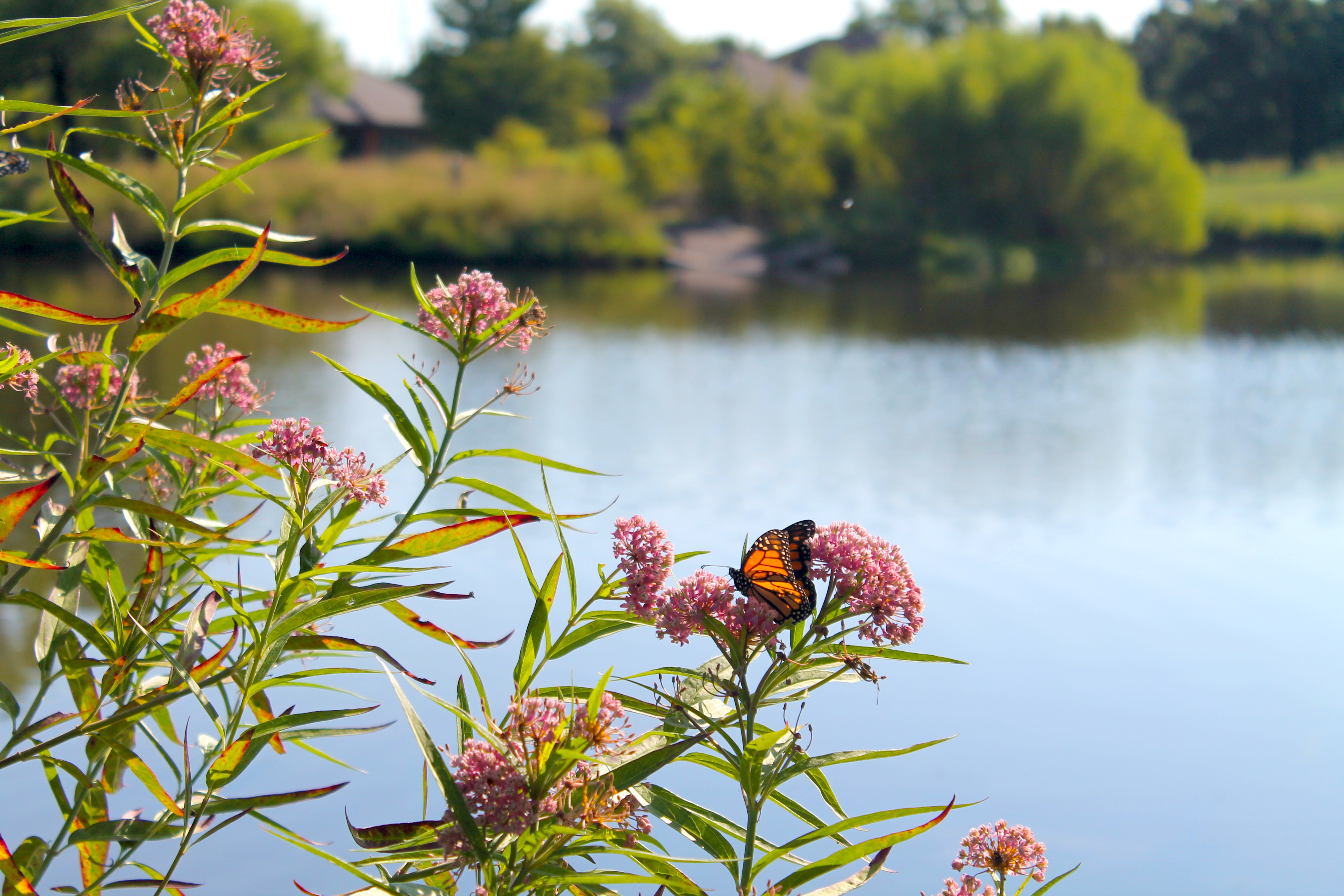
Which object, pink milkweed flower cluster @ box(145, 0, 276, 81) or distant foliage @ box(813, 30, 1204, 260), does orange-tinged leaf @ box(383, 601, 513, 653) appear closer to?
pink milkweed flower cluster @ box(145, 0, 276, 81)

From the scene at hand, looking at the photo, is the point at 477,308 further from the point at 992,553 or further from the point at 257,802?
the point at 992,553

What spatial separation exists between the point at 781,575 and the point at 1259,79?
58.5 meters

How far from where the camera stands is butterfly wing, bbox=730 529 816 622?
1.17 metres

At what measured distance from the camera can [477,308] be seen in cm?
133

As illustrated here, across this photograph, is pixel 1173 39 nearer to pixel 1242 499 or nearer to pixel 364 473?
pixel 1242 499

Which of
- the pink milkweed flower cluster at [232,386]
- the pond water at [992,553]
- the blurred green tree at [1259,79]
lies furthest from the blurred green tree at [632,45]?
the pink milkweed flower cluster at [232,386]

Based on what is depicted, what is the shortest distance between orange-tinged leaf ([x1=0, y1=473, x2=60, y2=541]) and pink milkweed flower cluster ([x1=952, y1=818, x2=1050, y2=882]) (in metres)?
1.00

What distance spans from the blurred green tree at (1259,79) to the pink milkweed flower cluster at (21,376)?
58.1 metres

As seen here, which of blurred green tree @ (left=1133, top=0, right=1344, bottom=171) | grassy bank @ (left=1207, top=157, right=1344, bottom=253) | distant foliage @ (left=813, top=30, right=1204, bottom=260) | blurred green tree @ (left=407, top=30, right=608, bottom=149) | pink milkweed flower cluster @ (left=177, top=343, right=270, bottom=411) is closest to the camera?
pink milkweed flower cluster @ (left=177, top=343, right=270, bottom=411)

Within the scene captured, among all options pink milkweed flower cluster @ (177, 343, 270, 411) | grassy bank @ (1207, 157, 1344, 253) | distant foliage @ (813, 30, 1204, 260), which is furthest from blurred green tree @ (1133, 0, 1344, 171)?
pink milkweed flower cluster @ (177, 343, 270, 411)

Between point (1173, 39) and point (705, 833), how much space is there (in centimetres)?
6368

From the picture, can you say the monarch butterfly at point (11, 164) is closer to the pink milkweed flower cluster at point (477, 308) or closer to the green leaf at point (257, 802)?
the pink milkweed flower cluster at point (477, 308)

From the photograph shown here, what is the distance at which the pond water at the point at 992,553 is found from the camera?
389 cm

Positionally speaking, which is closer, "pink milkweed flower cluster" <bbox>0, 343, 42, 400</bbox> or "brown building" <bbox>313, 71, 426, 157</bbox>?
"pink milkweed flower cluster" <bbox>0, 343, 42, 400</bbox>
